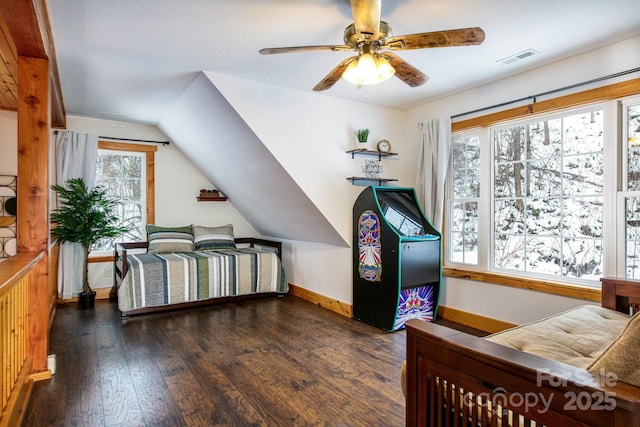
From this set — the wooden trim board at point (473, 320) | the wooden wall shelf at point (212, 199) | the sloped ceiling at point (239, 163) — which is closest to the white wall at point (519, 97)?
the wooden trim board at point (473, 320)

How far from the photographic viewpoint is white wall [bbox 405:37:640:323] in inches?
106

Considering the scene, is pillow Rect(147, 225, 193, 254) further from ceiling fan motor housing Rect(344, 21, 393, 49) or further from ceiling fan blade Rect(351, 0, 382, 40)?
ceiling fan blade Rect(351, 0, 382, 40)

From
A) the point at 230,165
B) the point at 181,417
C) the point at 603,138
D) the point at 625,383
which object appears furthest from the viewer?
the point at 230,165

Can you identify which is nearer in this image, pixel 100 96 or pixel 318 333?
pixel 318 333

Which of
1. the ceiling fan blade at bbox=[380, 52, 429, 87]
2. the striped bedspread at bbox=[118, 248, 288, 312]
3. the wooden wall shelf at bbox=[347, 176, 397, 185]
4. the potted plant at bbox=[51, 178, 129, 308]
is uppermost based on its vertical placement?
the ceiling fan blade at bbox=[380, 52, 429, 87]

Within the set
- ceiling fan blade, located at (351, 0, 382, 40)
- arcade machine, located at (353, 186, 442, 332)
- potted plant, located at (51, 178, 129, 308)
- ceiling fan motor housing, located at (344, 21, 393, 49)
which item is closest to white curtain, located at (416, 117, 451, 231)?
arcade machine, located at (353, 186, 442, 332)

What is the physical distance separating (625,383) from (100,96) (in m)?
4.65

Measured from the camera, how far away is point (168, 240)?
4887 mm

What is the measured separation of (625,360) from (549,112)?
2.74 m

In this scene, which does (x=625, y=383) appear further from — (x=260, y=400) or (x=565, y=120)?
(x=565, y=120)

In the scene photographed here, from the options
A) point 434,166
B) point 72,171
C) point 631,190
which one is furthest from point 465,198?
point 72,171

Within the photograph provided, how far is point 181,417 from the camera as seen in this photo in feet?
6.60

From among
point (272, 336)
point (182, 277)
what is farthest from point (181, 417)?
point (182, 277)

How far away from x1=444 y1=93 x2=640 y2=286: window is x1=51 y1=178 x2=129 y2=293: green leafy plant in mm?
4018
